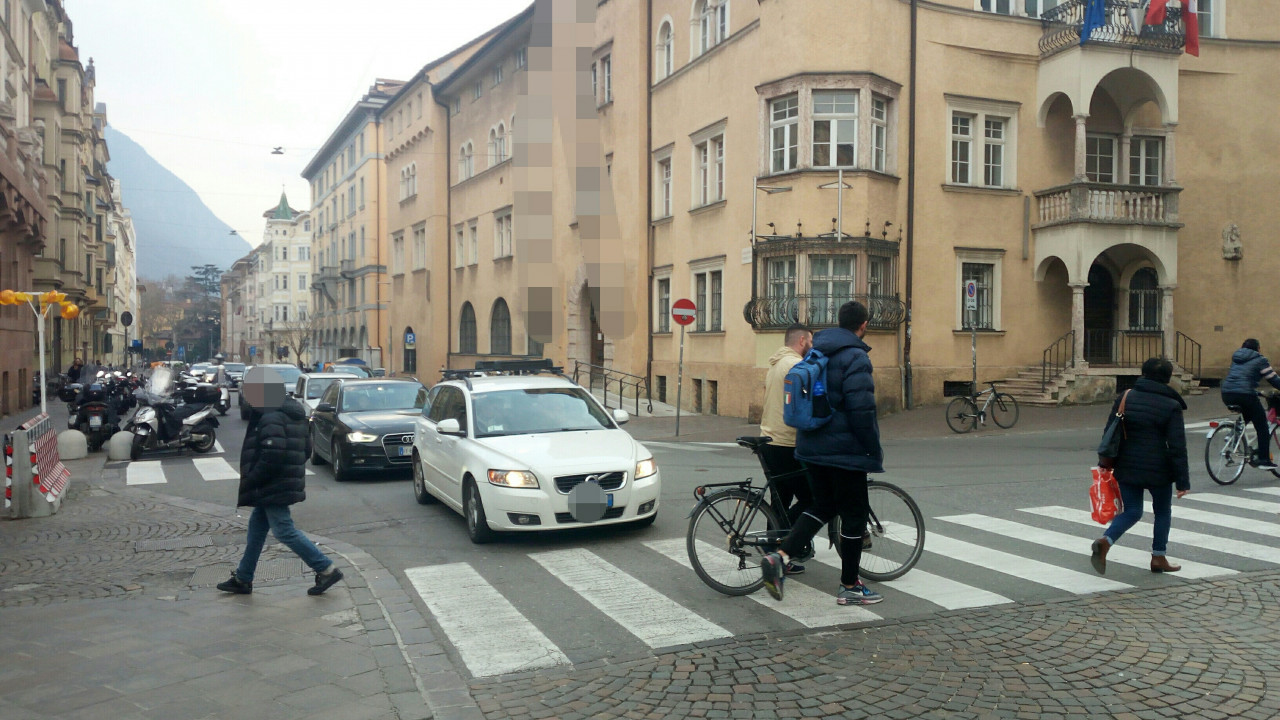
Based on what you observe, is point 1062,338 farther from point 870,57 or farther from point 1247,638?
point 1247,638

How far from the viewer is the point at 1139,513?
7160mm

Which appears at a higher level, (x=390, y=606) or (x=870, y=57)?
(x=870, y=57)

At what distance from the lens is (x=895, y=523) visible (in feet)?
22.7

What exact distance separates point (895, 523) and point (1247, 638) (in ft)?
7.24

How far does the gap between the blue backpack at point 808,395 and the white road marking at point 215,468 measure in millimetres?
10661

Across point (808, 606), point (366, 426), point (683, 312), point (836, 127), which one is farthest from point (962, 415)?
point (808, 606)

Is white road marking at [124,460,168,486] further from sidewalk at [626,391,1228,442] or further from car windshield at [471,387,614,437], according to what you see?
sidewalk at [626,391,1228,442]

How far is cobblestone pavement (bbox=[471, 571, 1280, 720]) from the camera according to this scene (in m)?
4.66

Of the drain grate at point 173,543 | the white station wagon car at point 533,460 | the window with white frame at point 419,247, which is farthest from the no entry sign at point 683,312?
the window with white frame at point 419,247

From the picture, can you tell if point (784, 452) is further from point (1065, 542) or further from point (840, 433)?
point (1065, 542)

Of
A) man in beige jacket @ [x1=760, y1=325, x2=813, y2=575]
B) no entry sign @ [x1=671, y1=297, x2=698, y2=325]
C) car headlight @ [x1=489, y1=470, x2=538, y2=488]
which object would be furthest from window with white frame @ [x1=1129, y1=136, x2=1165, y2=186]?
car headlight @ [x1=489, y1=470, x2=538, y2=488]

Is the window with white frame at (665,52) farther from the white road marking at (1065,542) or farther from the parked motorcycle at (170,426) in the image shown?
the white road marking at (1065,542)

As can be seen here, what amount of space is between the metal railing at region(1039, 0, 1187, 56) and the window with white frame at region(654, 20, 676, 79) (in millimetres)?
9832

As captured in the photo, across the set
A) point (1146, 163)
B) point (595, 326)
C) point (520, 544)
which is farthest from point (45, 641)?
point (595, 326)
